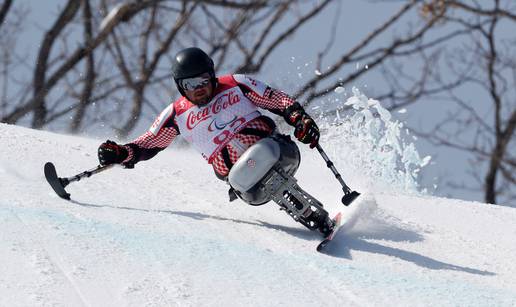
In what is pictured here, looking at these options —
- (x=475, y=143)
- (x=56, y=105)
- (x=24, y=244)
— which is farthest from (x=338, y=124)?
(x=56, y=105)

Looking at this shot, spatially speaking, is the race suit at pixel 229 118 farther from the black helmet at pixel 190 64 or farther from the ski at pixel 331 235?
the ski at pixel 331 235

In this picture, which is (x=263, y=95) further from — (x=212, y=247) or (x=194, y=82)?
(x=212, y=247)

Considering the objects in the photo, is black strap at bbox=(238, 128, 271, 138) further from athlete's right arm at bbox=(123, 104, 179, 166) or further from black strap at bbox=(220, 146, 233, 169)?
athlete's right arm at bbox=(123, 104, 179, 166)

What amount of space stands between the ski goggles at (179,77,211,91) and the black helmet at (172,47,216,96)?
0.03 metres

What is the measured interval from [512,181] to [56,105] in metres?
8.52

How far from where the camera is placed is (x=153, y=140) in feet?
18.4

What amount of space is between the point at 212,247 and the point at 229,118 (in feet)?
3.19

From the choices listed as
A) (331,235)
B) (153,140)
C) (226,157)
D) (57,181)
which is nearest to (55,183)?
(57,181)

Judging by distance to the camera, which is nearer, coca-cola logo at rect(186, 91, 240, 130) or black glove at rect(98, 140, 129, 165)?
coca-cola logo at rect(186, 91, 240, 130)

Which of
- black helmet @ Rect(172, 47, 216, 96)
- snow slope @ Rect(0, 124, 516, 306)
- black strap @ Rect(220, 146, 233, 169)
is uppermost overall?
black helmet @ Rect(172, 47, 216, 96)

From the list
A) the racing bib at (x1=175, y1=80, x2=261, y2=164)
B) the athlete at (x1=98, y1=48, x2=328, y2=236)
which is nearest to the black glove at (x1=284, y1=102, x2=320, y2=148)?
the athlete at (x1=98, y1=48, x2=328, y2=236)

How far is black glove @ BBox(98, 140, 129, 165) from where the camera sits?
552cm

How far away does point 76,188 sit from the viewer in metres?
5.75

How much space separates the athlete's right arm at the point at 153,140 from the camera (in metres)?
5.51
